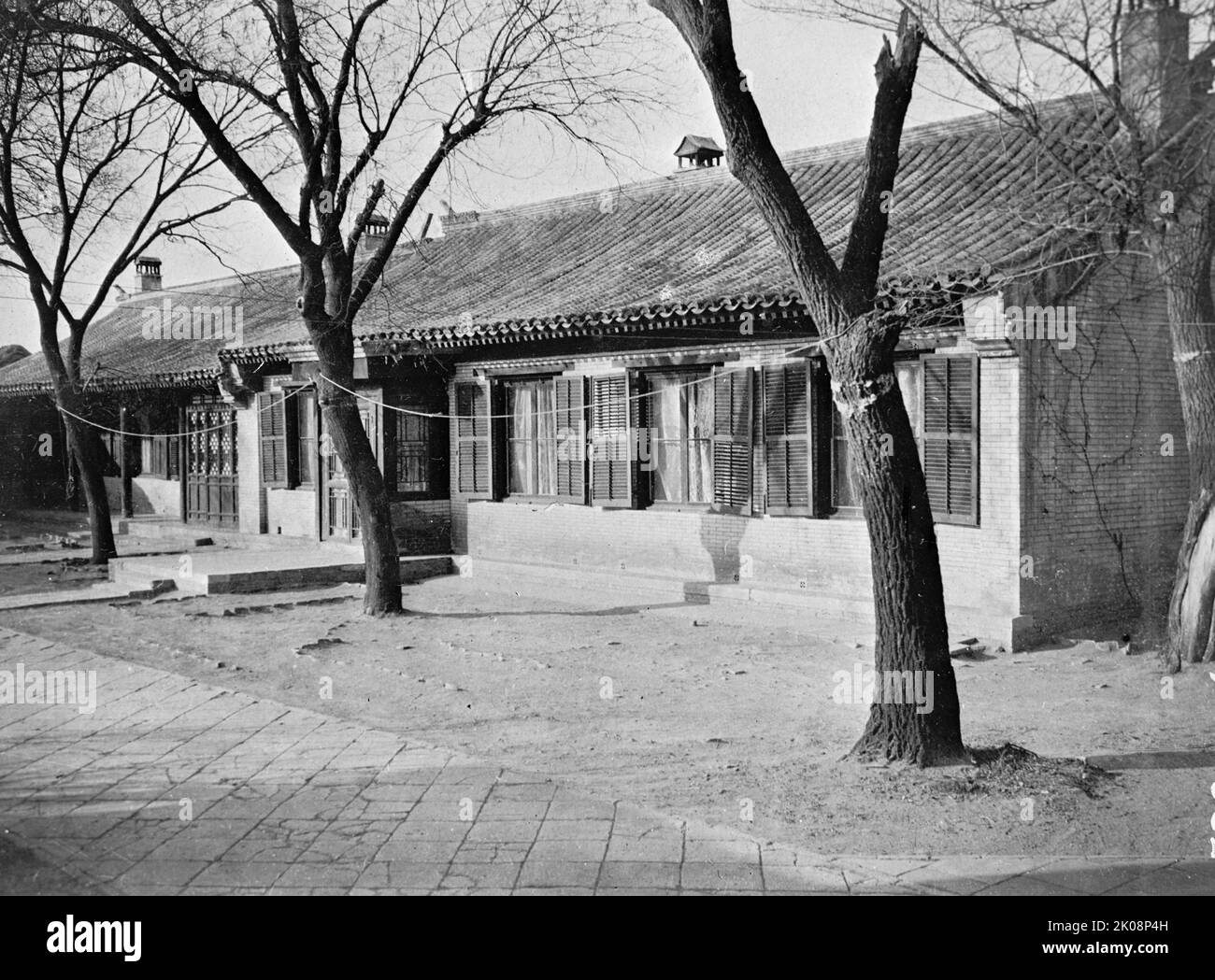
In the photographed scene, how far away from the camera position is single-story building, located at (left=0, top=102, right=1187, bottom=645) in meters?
9.84

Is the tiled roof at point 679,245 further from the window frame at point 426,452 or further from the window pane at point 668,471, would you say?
the window pane at point 668,471

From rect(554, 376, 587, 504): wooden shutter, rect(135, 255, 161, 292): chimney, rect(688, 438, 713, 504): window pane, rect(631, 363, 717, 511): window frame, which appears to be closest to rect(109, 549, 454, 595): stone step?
rect(554, 376, 587, 504): wooden shutter

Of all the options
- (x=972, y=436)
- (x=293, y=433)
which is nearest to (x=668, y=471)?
(x=972, y=436)

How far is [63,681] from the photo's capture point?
8.96m

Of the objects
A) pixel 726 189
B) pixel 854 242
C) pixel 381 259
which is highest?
pixel 726 189

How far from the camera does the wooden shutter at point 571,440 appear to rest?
1359cm

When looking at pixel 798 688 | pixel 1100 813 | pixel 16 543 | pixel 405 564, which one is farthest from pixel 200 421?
pixel 1100 813

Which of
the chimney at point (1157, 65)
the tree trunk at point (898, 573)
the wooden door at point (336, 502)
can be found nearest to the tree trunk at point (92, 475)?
the wooden door at point (336, 502)

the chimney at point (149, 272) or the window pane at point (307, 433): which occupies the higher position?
the chimney at point (149, 272)

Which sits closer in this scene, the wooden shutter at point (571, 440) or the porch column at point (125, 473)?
the wooden shutter at point (571, 440)

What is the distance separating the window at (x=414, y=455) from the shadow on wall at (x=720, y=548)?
467cm

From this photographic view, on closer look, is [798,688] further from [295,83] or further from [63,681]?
[295,83]

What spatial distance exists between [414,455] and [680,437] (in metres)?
4.39
